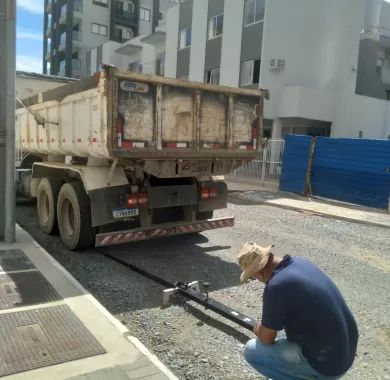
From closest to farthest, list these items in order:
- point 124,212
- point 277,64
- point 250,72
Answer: point 124,212 < point 277,64 < point 250,72

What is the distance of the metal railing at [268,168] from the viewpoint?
17.2 meters

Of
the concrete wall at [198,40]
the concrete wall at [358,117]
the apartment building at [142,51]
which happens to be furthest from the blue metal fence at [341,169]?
the apartment building at [142,51]

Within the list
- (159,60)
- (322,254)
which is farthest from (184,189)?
(159,60)

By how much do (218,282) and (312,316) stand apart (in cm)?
334

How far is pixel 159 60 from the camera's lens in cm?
3578

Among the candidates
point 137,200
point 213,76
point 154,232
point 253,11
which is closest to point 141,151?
point 137,200

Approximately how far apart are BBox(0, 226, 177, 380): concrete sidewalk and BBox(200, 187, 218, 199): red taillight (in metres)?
2.84

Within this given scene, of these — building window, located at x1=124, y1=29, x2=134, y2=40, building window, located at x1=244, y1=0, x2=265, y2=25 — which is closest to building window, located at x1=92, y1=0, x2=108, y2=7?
building window, located at x1=124, y1=29, x2=134, y2=40

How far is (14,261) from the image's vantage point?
6.02 meters

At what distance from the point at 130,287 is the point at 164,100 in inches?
106

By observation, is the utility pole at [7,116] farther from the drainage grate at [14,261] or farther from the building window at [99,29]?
the building window at [99,29]

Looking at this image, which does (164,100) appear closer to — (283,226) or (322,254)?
(322,254)

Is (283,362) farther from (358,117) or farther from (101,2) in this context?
(101,2)

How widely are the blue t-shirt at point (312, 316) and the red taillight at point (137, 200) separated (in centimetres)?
417
